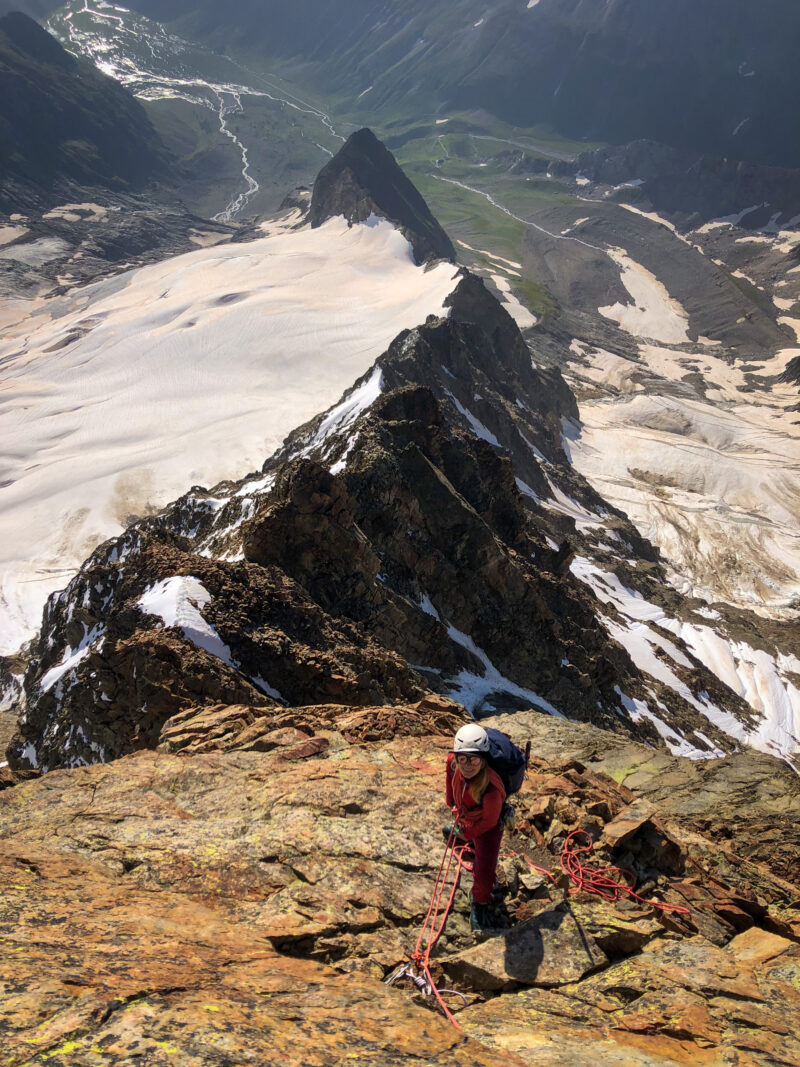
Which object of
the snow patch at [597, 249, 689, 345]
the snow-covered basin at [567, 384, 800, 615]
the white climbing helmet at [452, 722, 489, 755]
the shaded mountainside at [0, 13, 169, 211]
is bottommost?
the snow-covered basin at [567, 384, 800, 615]

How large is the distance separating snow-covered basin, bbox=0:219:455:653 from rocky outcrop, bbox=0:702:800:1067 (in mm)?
38029

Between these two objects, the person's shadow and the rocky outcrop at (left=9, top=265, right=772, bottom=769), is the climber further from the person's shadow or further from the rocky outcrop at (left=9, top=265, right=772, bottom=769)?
the rocky outcrop at (left=9, top=265, right=772, bottom=769)

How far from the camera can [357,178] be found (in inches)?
4956

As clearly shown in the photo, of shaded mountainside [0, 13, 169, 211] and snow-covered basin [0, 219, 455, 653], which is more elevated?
shaded mountainside [0, 13, 169, 211]

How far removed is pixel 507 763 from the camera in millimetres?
6934

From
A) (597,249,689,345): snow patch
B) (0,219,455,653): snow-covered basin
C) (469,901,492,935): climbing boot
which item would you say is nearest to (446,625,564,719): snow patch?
(469,901,492,935): climbing boot

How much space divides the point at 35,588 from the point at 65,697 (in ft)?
124

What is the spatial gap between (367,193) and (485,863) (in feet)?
435

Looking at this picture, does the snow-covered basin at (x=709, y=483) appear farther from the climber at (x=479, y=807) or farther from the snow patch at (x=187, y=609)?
the climber at (x=479, y=807)

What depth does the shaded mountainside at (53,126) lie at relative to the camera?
A: 165 m

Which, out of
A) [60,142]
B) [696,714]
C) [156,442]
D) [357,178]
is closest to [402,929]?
[696,714]

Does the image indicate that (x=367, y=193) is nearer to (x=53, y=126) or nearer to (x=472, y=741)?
(x=53, y=126)

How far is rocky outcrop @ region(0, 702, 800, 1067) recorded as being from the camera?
4547 mm

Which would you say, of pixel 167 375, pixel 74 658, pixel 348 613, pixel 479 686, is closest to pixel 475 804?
pixel 348 613
